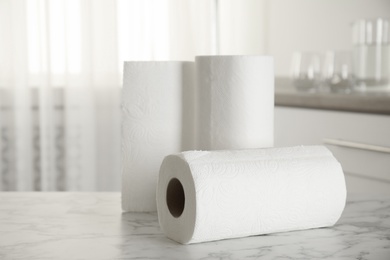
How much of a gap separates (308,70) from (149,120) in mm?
1664

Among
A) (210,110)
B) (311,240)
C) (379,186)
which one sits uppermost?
(210,110)

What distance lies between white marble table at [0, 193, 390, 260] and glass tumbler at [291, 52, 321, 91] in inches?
60.4

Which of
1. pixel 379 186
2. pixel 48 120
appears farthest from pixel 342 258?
pixel 48 120

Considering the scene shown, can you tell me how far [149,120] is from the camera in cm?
96

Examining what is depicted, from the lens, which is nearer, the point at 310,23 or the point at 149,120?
the point at 149,120

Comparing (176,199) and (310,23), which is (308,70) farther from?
(176,199)

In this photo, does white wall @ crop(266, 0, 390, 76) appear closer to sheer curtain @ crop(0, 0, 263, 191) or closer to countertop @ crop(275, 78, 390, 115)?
sheer curtain @ crop(0, 0, 263, 191)

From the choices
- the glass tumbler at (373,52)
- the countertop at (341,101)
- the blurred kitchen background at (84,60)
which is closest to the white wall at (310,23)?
the blurred kitchen background at (84,60)

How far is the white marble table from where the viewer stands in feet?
2.50

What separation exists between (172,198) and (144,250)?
96 mm

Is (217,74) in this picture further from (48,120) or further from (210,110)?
(48,120)

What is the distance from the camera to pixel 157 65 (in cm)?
96

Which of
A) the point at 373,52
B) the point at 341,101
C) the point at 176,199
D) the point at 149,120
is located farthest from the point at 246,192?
the point at 373,52

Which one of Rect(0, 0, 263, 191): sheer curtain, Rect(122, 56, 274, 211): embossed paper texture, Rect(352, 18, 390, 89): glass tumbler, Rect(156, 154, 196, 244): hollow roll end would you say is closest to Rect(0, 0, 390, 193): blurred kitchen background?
Rect(0, 0, 263, 191): sheer curtain
